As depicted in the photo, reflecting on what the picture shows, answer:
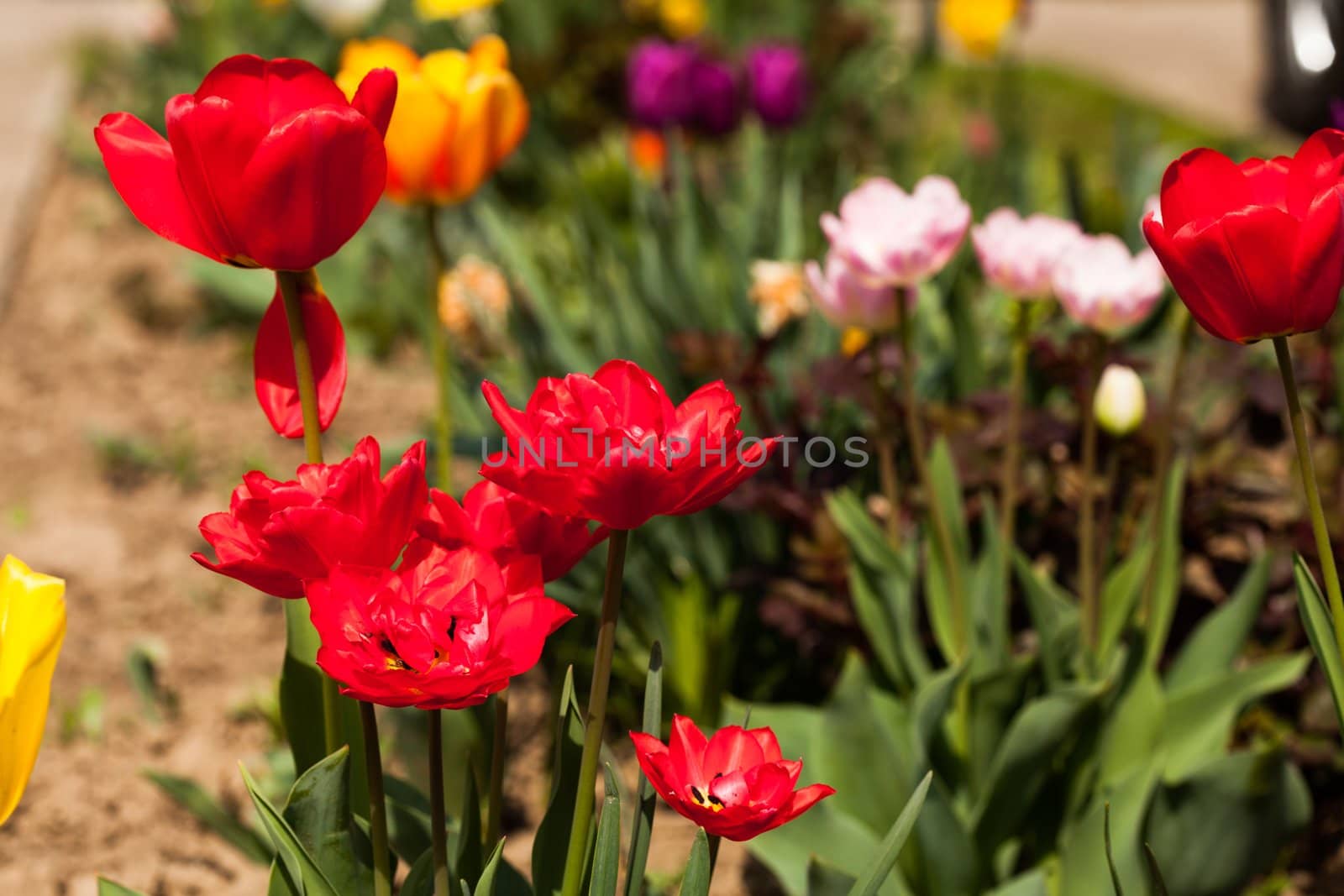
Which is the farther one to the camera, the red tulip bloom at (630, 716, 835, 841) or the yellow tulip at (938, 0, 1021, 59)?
the yellow tulip at (938, 0, 1021, 59)

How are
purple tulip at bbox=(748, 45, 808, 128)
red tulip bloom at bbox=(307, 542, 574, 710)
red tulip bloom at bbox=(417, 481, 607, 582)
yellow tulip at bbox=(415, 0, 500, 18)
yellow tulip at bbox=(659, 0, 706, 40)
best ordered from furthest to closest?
1. yellow tulip at bbox=(659, 0, 706, 40)
2. yellow tulip at bbox=(415, 0, 500, 18)
3. purple tulip at bbox=(748, 45, 808, 128)
4. red tulip bloom at bbox=(417, 481, 607, 582)
5. red tulip bloom at bbox=(307, 542, 574, 710)

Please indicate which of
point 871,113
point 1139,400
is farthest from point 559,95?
point 1139,400

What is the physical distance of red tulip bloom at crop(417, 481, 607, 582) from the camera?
906mm

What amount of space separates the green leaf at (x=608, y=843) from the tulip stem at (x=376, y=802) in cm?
15

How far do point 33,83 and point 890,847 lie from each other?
597 centimetres

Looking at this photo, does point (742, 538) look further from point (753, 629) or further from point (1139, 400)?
point (1139, 400)

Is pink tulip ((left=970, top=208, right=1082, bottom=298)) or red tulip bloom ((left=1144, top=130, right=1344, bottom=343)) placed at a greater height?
red tulip bloom ((left=1144, top=130, right=1344, bottom=343))

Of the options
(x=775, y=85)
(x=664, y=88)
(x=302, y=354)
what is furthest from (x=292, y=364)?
(x=775, y=85)

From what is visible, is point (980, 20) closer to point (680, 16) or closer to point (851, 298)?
point (680, 16)

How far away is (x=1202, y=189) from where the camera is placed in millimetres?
932

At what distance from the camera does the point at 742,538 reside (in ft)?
6.55

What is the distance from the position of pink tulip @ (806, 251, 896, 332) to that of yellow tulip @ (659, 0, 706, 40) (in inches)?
126

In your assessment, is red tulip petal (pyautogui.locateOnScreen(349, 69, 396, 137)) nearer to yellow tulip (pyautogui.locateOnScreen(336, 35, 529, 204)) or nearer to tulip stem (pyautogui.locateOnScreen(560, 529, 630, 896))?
tulip stem (pyautogui.locateOnScreen(560, 529, 630, 896))

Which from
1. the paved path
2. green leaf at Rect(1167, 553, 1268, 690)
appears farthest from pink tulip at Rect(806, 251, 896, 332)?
the paved path
